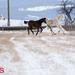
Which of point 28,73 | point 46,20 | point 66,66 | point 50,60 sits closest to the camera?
point 28,73

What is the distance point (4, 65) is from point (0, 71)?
79 cm

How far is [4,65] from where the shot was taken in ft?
17.2

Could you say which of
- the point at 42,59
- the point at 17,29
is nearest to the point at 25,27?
the point at 17,29

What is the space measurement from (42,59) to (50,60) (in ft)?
0.88

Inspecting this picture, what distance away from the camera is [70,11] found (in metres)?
28.7

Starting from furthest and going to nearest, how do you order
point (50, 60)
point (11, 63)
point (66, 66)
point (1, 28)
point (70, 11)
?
point (70, 11) → point (1, 28) → point (50, 60) → point (11, 63) → point (66, 66)

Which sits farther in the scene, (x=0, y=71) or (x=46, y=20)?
(x=46, y=20)

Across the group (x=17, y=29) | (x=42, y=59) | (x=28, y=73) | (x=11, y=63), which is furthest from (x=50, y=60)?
(x=17, y=29)

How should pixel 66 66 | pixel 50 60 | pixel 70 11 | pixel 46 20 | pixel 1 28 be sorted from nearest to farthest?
pixel 66 66
pixel 50 60
pixel 46 20
pixel 1 28
pixel 70 11

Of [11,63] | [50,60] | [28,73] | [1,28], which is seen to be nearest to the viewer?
[28,73]

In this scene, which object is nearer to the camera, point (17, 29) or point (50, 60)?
point (50, 60)

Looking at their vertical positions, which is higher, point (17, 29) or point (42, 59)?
point (42, 59)

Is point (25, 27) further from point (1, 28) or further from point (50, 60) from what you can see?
point (50, 60)

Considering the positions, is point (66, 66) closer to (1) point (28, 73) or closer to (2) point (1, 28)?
(1) point (28, 73)
